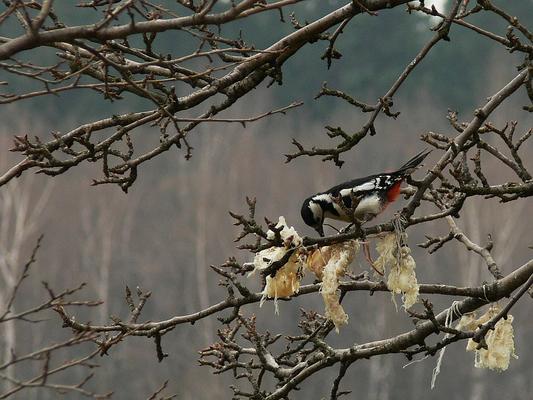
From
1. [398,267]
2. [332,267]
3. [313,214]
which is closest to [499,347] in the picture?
[398,267]

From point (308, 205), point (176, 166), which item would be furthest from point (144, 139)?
point (308, 205)

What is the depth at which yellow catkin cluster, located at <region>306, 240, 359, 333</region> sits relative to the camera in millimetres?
6281

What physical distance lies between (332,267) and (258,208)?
125 feet

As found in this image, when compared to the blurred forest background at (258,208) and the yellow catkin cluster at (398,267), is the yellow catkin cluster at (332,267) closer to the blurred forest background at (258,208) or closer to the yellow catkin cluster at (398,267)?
the yellow catkin cluster at (398,267)

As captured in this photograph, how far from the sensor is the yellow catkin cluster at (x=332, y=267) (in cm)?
628

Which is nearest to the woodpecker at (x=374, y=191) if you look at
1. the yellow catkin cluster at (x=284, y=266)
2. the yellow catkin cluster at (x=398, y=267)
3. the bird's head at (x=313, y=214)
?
the bird's head at (x=313, y=214)

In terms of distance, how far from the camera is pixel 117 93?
6.61m

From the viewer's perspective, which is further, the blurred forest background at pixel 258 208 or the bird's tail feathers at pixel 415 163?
the blurred forest background at pixel 258 208

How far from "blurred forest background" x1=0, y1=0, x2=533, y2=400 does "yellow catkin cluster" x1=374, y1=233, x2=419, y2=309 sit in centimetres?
2602

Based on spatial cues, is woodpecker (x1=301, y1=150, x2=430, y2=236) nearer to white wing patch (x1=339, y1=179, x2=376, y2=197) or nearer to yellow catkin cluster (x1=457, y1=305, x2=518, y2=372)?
white wing patch (x1=339, y1=179, x2=376, y2=197)

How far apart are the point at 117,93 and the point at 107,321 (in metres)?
33.0

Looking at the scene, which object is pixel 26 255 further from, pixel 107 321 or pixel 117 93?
pixel 117 93

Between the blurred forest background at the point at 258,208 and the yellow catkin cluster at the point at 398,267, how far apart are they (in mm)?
26017

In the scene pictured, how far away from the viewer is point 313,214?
8.06 meters
